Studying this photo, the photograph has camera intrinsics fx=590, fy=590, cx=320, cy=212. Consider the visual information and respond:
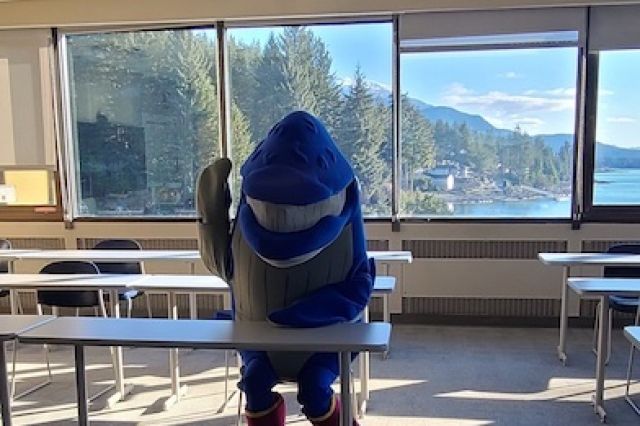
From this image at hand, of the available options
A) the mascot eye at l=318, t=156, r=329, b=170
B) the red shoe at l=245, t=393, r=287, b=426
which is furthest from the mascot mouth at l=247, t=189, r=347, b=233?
the red shoe at l=245, t=393, r=287, b=426

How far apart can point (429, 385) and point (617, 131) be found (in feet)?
8.63

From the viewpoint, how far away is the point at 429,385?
360 cm

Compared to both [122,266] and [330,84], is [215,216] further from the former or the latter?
[330,84]

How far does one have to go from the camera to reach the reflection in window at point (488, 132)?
4.73 metres

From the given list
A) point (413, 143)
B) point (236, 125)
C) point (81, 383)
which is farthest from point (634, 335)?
point (236, 125)

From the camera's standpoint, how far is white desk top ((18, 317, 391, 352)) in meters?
2.01

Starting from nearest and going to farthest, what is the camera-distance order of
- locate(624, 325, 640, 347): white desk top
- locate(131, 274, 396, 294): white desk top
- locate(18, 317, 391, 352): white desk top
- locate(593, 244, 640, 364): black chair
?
1. locate(18, 317, 391, 352): white desk top
2. locate(624, 325, 640, 347): white desk top
3. locate(131, 274, 396, 294): white desk top
4. locate(593, 244, 640, 364): black chair

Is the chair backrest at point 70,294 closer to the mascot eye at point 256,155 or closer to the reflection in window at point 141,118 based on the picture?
the reflection in window at point 141,118

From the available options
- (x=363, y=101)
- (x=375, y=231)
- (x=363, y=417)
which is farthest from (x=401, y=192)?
(x=363, y=417)

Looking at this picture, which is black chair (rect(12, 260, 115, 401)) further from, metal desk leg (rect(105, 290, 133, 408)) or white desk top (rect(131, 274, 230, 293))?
white desk top (rect(131, 274, 230, 293))

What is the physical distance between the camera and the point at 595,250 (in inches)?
185

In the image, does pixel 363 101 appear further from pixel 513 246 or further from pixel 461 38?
pixel 513 246

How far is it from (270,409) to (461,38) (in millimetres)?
3537

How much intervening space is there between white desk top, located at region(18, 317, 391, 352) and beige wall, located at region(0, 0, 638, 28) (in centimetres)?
321
